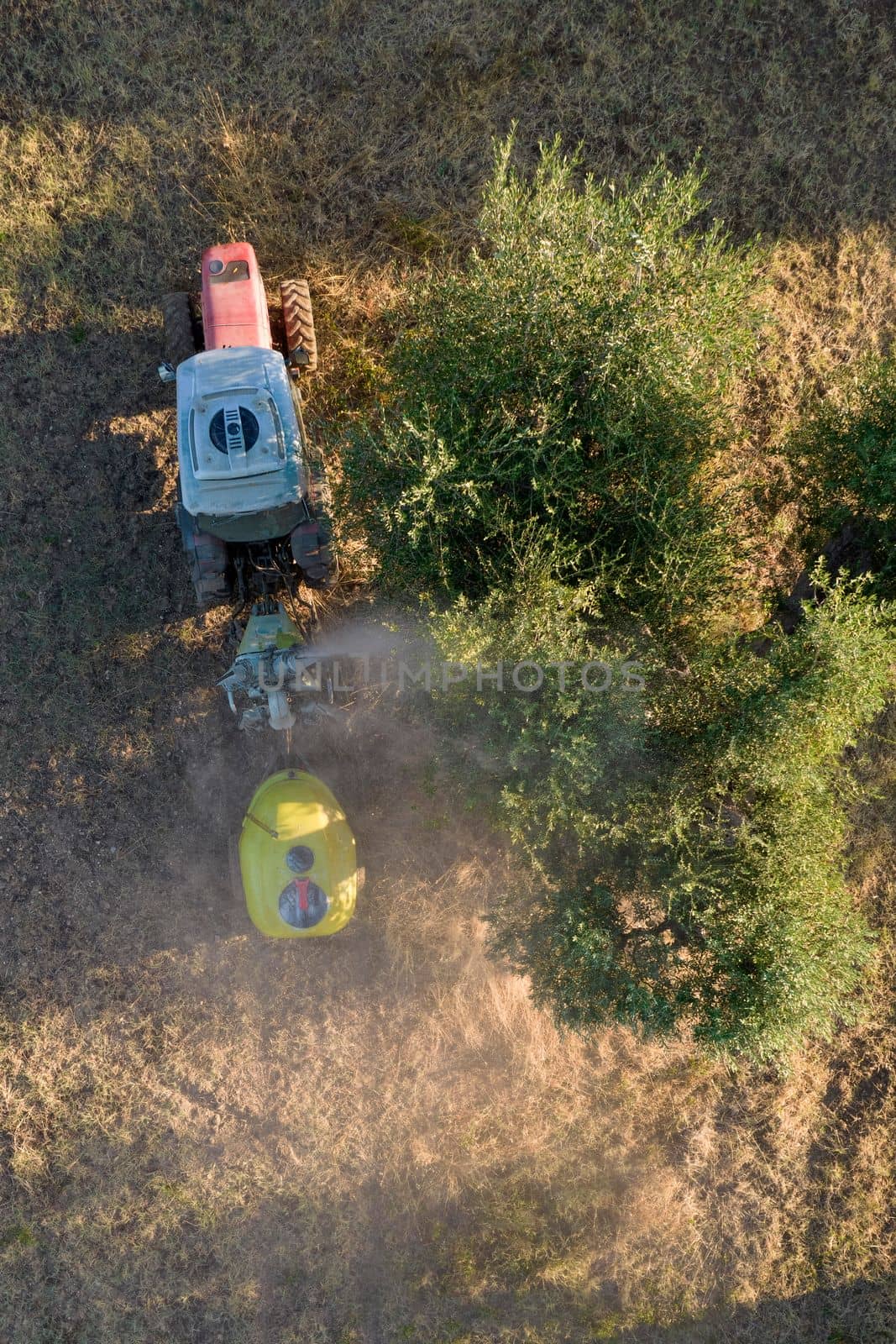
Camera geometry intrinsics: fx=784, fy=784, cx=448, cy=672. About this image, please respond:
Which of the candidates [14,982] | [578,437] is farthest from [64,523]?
[578,437]

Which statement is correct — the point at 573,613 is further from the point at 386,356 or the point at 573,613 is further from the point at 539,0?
the point at 539,0

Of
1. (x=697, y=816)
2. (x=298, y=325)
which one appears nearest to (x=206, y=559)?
(x=298, y=325)

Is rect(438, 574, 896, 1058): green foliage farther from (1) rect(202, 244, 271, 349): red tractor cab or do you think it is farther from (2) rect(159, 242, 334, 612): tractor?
(1) rect(202, 244, 271, 349): red tractor cab

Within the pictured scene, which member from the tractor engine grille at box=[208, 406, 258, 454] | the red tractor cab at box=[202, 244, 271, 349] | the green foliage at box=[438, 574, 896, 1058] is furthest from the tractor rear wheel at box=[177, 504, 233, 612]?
the green foliage at box=[438, 574, 896, 1058]

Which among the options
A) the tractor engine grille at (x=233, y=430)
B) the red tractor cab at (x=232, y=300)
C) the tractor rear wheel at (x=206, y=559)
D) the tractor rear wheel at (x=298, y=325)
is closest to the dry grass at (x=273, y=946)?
the tractor rear wheel at (x=298, y=325)

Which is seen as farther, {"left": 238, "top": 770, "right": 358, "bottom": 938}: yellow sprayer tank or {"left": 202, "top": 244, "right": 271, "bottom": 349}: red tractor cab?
{"left": 202, "top": 244, "right": 271, "bottom": 349}: red tractor cab
